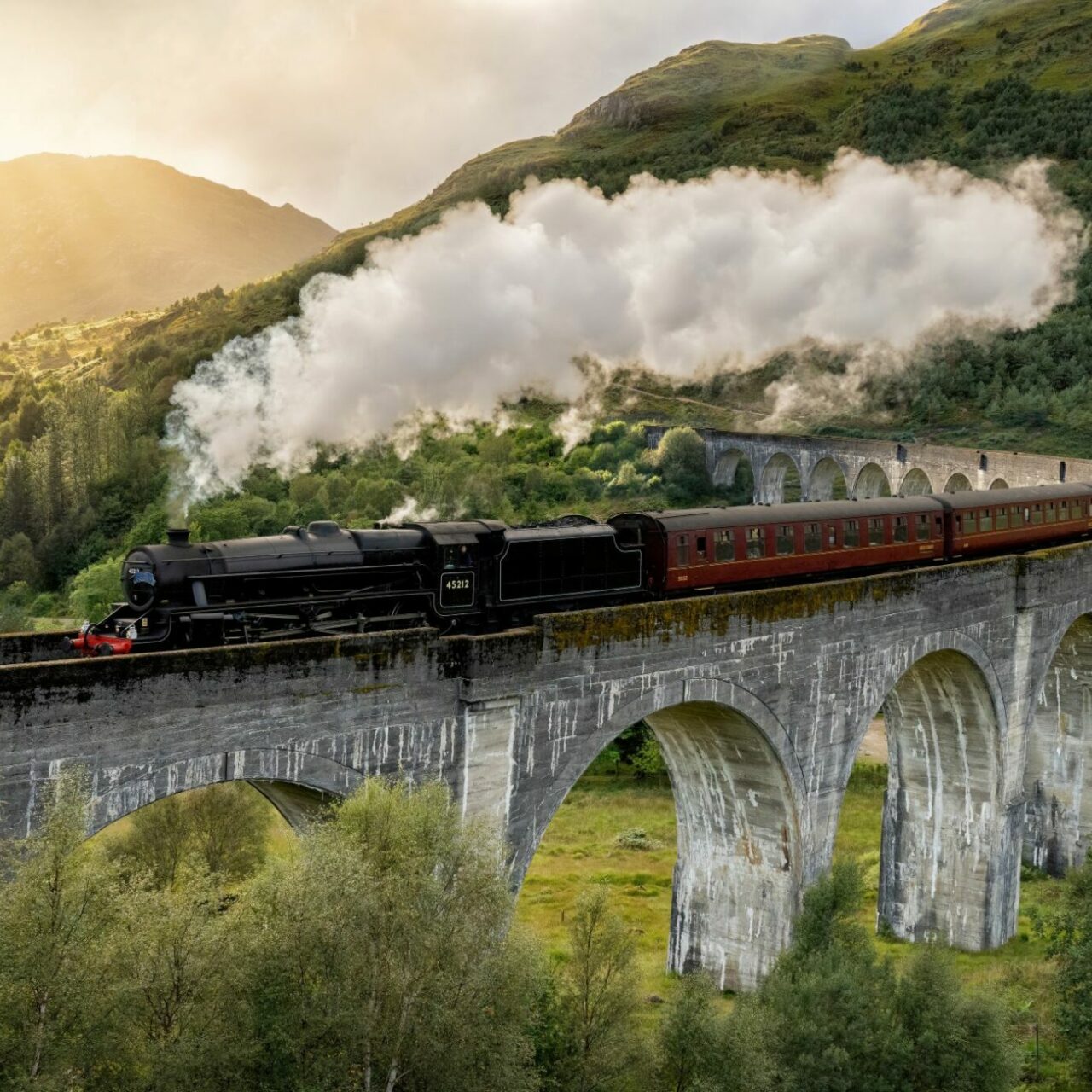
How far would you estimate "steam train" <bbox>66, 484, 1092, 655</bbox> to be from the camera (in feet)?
43.5

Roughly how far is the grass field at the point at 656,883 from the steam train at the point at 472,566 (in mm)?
5297

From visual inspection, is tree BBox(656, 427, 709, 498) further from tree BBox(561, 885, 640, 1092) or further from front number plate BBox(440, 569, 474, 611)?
tree BBox(561, 885, 640, 1092)

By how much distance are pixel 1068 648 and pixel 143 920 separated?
82.9 feet

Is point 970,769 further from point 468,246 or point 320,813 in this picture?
point 468,246

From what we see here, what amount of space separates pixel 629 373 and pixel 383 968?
79293mm

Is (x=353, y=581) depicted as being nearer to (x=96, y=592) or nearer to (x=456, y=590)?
(x=456, y=590)

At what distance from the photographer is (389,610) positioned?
15.5 metres

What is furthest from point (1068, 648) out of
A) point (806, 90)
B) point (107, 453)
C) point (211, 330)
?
point (806, 90)

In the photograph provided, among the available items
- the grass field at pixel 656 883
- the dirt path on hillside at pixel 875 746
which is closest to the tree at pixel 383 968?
the grass field at pixel 656 883

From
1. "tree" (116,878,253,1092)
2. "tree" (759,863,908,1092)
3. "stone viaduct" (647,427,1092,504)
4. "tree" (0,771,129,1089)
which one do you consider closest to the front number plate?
"tree" (116,878,253,1092)

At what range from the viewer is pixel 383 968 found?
409 inches

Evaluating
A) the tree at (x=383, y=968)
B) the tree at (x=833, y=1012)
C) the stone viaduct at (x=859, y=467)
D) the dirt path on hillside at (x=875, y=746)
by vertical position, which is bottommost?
the dirt path on hillside at (x=875, y=746)

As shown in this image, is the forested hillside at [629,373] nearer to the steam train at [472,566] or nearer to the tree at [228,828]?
the tree at [228,828]

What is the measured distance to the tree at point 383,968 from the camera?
33.4ft
